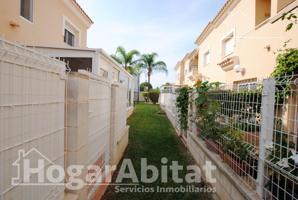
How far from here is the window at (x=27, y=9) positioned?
9.31 metres

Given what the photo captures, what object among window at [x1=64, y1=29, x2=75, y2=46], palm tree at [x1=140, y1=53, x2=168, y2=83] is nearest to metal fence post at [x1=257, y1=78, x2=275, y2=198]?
window at [x1=64, y1=29, x2=75, y2=46]

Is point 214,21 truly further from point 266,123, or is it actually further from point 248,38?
point 266,123

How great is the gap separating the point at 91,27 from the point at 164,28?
6.01m

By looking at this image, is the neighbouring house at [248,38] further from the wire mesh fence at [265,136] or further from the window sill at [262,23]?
the wire mesh fence at [265,136]

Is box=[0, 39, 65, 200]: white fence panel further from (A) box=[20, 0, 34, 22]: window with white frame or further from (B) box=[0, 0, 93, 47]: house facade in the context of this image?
(A) box=[20, 0, 34, 22]: window with white frame

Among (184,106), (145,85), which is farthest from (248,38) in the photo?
(145,85)

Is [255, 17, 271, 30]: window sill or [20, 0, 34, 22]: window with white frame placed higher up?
[20, 0, 34, 22]: window with white frame

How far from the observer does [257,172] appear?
3430mm

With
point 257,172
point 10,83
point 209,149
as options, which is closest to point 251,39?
point 209,149

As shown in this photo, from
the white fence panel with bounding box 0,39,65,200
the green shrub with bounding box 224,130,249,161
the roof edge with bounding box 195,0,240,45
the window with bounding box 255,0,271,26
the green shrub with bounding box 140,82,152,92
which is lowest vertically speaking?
the green shrub with bounding box 224,130,249,161

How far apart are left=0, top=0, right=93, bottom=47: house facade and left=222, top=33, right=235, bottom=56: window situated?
8270mm

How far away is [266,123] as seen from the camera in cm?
324

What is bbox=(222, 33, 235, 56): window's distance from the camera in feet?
44.6

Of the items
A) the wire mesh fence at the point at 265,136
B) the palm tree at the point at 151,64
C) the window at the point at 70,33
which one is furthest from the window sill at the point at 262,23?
the palm tree at the point at 151,64
